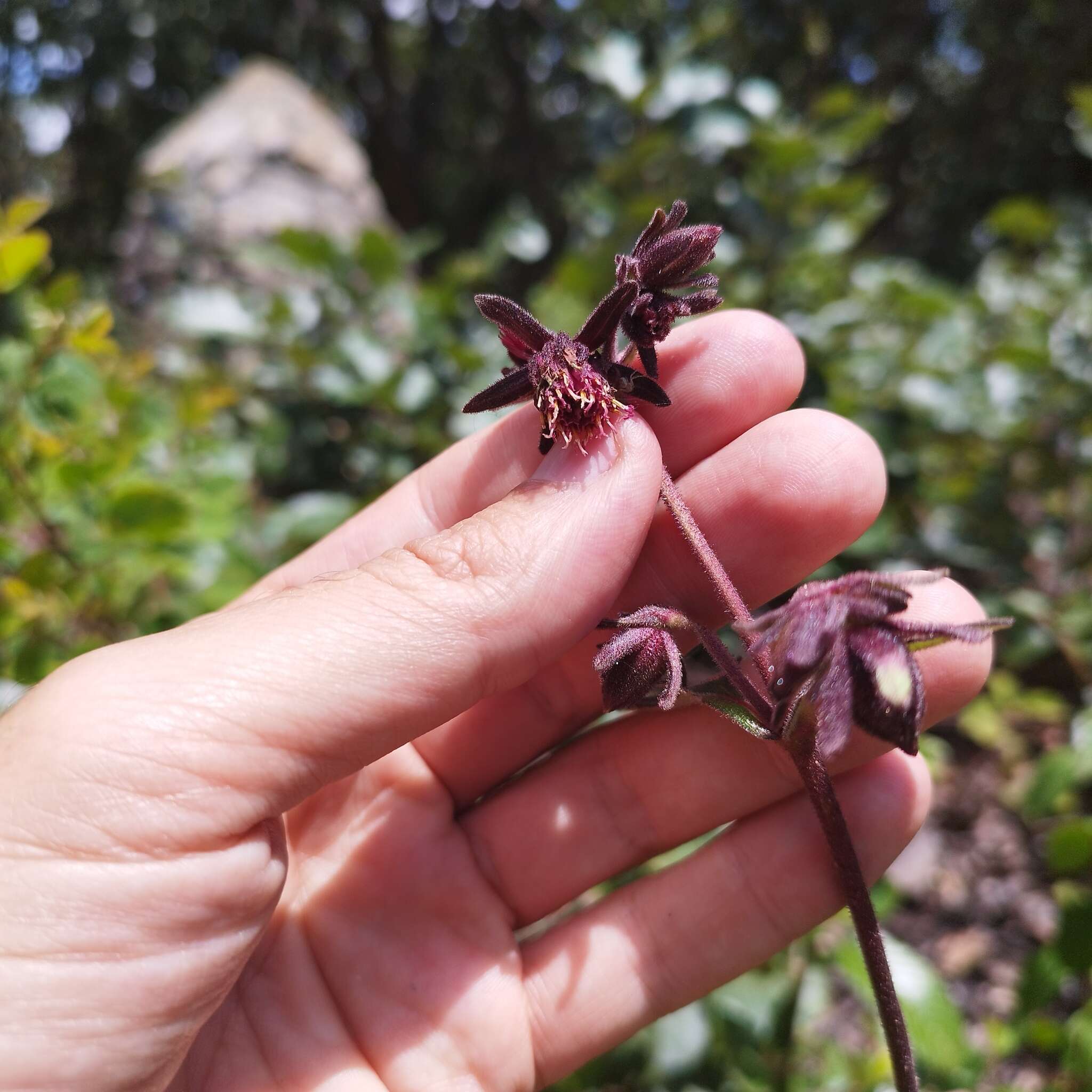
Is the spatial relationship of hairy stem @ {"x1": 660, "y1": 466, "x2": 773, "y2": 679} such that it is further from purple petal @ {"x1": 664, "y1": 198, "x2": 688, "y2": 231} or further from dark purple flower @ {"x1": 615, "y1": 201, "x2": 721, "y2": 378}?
purple petal @ {"x1": 664, "y1": 198, "x2": 688, "y2": 231}

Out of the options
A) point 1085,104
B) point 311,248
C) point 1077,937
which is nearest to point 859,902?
point 1077,937

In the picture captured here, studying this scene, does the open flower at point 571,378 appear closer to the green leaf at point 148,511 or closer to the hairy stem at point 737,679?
the hairy stem at point 737,679

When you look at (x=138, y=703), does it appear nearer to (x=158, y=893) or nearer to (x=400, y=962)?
(x=158, y=893)

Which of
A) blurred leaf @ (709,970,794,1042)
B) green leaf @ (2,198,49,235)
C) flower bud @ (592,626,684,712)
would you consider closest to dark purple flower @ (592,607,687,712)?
flower bud @ (592,626,684,712)

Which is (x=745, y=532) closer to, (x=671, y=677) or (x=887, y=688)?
(x=671, y=677)

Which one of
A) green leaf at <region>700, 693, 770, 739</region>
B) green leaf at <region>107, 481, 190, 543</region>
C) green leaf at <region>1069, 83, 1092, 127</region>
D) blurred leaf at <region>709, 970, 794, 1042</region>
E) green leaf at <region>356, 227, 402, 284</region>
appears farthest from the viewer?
green leaf at <region>356, 227, 402, 284</region>

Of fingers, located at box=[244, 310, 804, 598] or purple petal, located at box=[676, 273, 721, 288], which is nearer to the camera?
purple petal, located at box=[676, 273, 721, 288]

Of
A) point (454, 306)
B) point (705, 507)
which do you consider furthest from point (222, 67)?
point (705, 507)
